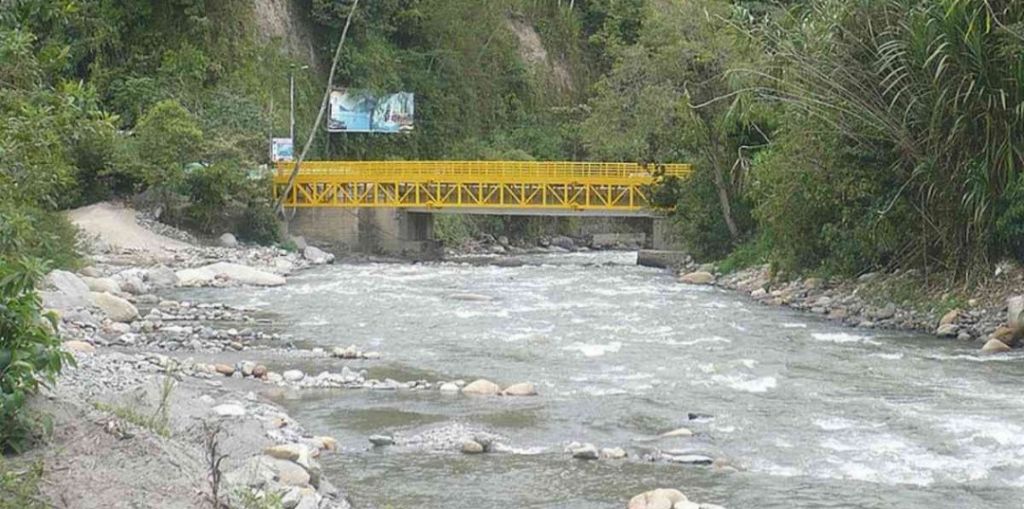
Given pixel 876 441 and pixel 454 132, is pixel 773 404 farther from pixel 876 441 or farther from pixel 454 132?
pixel 454 132

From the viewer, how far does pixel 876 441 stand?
36.3 feet

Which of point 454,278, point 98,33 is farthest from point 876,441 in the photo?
point 98,33

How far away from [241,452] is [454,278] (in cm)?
1910

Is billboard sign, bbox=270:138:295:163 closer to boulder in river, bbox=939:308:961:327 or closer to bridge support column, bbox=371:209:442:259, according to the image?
bridge support column, bbox=371:209:442:259

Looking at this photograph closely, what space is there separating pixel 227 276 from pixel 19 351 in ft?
64.2

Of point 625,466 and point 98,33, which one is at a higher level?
point 98,33

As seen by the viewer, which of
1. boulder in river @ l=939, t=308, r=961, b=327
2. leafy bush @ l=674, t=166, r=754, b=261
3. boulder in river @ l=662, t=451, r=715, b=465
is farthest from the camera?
leafy bush @ l=674, t=166, r=754, b=261

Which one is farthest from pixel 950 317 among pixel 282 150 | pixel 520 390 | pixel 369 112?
pixel 369 112

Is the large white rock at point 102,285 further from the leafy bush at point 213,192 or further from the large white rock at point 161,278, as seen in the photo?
the leafy bush at point 213,192

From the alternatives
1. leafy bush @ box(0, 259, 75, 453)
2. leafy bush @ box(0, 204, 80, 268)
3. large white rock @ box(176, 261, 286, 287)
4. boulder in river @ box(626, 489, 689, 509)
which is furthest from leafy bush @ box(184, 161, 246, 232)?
leafy bush @ box(0, 259, 75, 453)

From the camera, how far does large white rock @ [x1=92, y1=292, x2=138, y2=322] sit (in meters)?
18.8

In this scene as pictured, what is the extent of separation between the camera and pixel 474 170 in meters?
35.9

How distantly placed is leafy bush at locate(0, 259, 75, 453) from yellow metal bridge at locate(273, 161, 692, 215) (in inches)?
1054

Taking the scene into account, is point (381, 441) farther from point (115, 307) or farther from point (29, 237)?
point (115, 307)
